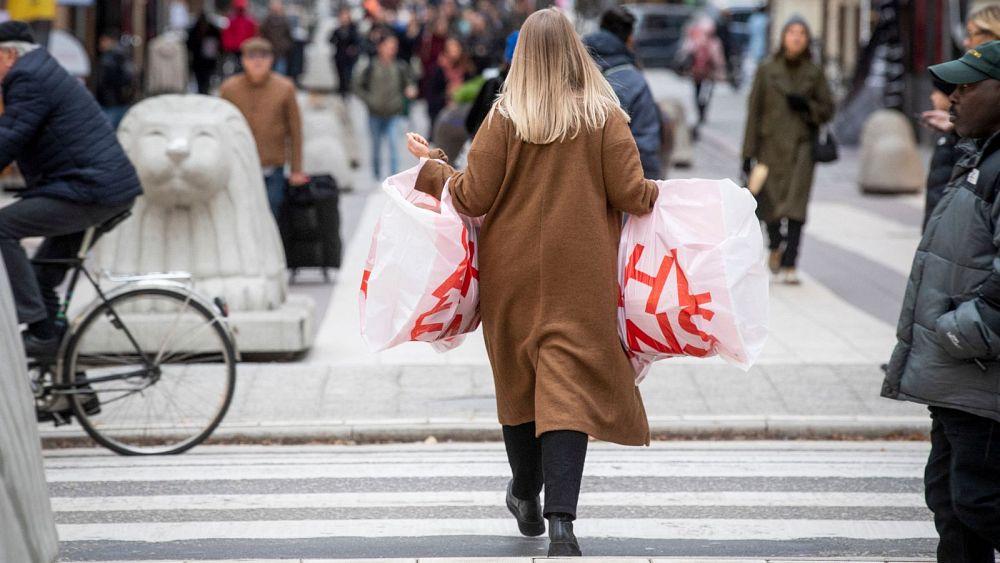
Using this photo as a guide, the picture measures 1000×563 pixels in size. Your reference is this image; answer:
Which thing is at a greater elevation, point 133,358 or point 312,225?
point 133,358

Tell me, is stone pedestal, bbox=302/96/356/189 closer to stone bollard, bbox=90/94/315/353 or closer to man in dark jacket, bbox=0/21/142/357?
stone bollard, bbox=90/94/315/353

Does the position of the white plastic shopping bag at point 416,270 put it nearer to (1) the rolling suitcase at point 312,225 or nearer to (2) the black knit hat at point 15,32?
(2) the black knit hat at point 15,32

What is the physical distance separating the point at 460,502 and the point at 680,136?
15.0 meters

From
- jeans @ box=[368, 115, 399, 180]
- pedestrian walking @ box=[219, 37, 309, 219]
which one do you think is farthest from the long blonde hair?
jeans @ box=[368, 115, 399, 180]

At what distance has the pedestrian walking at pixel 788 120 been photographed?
1138cm

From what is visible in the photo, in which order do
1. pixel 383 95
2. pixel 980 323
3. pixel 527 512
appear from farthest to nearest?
pixel 383 95 < pixel 527 512 < pixel 980 323

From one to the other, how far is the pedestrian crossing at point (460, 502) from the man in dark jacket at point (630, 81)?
1.69 m

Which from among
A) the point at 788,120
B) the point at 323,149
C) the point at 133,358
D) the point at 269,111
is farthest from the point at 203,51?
the point at 133,358

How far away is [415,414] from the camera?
773 centimetres

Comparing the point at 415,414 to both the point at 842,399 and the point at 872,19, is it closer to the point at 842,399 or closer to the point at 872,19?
the point at 842,399

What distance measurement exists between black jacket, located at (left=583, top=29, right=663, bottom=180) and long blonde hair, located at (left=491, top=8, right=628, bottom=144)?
3156mm

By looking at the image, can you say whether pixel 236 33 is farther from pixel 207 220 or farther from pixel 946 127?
pixel 946 127

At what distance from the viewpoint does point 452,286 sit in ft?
16.2

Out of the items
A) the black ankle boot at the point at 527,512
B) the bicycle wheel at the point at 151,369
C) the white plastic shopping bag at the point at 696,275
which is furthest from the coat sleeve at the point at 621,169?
the bicycle wheel at the point at 151,369
